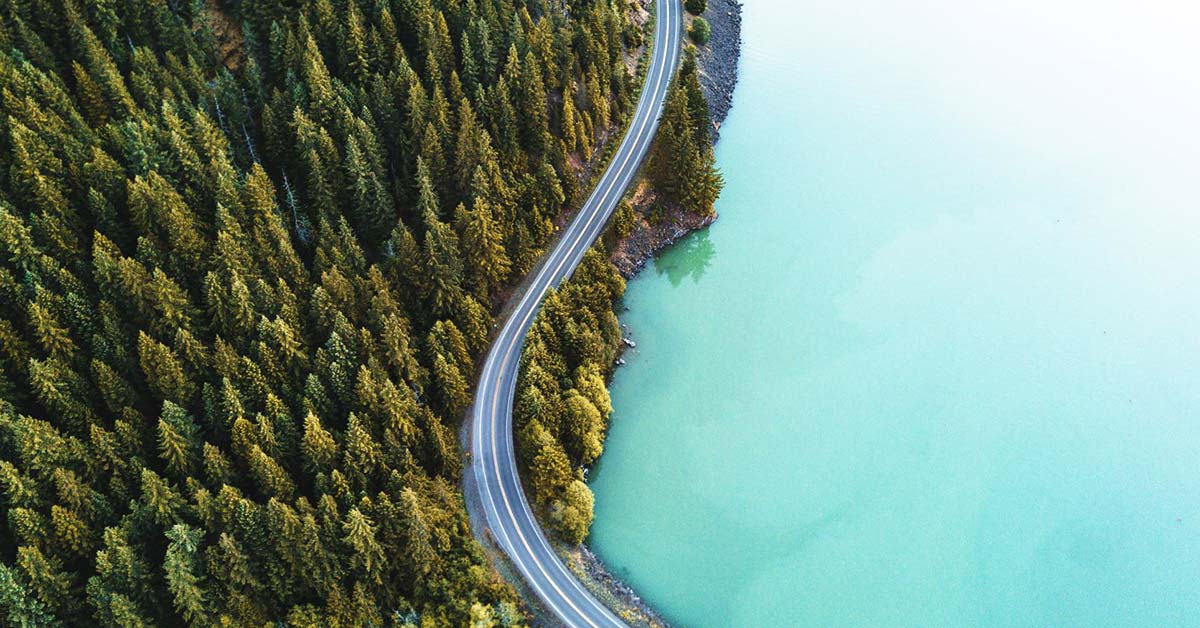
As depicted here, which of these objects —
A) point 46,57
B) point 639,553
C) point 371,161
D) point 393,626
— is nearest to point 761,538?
point 639,553

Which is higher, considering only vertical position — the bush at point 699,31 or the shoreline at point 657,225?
the bush at point 699,31

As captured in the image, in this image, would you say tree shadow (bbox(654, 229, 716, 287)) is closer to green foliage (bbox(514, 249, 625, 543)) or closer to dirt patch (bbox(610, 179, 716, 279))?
dirt patch (bbox(610, 179, 716, 279))

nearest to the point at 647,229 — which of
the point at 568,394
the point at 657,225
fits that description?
the point at 657,225

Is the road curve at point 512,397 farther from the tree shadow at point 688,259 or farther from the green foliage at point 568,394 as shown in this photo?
the tree shadow at point 688,259

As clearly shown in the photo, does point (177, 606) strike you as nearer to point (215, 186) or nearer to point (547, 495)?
point (547, 495)

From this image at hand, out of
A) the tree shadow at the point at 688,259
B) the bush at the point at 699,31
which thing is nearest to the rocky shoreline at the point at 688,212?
the tree shadow at the point at 688,259
